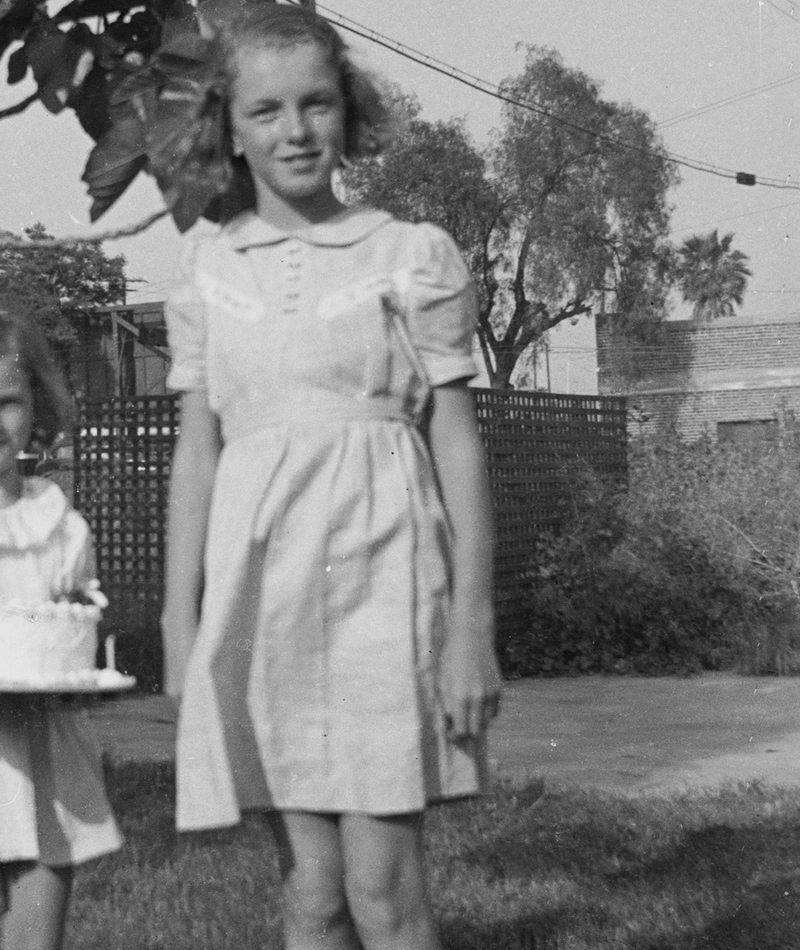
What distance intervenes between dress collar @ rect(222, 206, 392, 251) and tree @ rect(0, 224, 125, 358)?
4.30 ft

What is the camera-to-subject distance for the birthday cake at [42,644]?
89.7 inches

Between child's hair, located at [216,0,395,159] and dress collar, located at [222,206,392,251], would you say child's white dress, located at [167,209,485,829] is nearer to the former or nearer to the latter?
dress collar, located at [222,206,392,251]

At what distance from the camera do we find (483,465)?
217 cm

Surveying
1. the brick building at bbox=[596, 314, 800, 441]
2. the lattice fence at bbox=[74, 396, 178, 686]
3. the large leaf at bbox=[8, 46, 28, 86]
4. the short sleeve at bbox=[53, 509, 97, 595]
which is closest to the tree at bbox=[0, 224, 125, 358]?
the large leaf at bbox=[8, 46, 28, 86]

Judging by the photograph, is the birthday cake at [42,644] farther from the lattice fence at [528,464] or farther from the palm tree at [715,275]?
the palm tree at [715,275]

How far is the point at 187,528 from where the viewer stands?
2143 mm

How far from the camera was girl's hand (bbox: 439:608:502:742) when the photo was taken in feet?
6.72

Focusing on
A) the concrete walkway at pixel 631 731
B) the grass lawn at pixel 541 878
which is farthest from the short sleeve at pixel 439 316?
the concrete walkway at pixel 631 731

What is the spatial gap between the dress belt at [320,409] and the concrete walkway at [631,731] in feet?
11.1

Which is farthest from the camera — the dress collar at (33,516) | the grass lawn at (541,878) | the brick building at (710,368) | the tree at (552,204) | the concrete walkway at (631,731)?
the brick building at (710,368)

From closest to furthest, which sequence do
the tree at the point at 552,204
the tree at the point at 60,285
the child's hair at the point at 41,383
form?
the child's hair at the point at 41,383 < the tree at the point at 60,285 < the tree at the point at 552,204

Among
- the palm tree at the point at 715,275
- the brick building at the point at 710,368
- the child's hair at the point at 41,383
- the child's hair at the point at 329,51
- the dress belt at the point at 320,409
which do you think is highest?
the palm tree at the point at 715,275

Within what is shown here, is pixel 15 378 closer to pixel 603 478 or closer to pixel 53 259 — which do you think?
pixel 53 259

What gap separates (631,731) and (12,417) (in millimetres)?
4586
